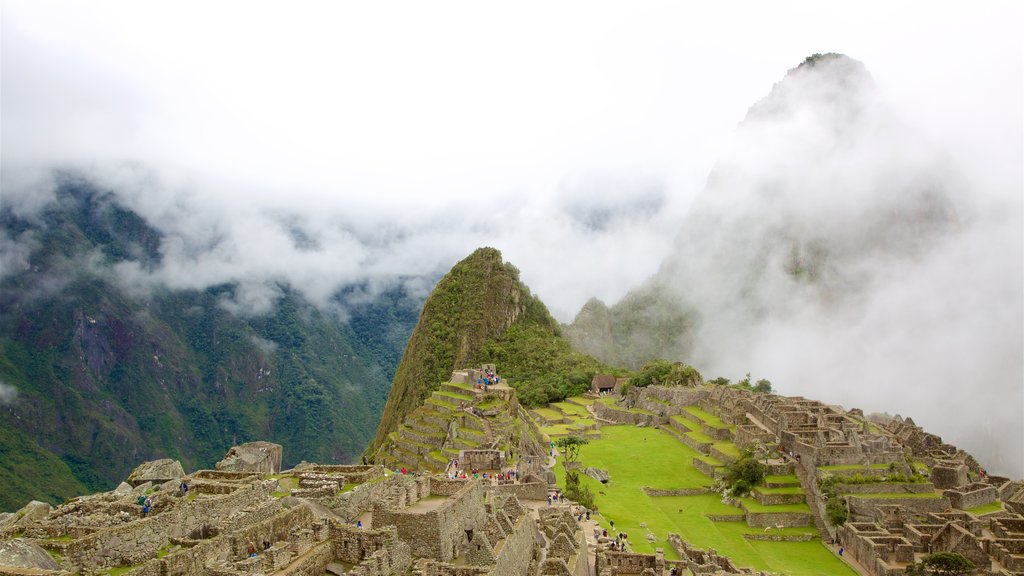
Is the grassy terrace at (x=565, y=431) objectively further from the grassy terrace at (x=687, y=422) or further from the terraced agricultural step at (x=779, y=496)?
the terraced agricultural step at (x=779, y=496)

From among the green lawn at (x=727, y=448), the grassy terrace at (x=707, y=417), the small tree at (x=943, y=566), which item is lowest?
the small tree at (x=943, y=566)

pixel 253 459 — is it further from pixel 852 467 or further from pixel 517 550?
pixel 852 467

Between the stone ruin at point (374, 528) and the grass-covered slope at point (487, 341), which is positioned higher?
the grass-covered slope at point (487, 341)

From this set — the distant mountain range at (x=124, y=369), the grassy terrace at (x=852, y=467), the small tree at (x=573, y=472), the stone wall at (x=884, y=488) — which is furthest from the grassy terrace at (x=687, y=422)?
the distant mountain range at (x=124, y=369)

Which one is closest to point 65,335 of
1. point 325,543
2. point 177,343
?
point 177,343

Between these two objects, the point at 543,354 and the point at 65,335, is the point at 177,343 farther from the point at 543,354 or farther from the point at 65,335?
the point at 543,354

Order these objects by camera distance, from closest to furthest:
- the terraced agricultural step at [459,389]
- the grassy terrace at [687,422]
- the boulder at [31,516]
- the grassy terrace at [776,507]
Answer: the boulder at [31,516] → the grassy terrace at [776,507] → the terraced agricultural step at [459,389] → the grassy terrace at [687,422]

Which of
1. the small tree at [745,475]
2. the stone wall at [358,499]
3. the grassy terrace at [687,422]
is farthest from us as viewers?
the grassy terrace at [687,422]

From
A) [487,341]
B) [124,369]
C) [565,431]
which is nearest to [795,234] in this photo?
[487,341]

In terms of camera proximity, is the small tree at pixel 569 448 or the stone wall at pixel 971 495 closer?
the stone wall at pixel 971 495
